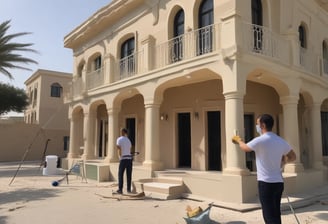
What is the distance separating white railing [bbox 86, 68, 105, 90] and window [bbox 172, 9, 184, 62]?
4.98 m

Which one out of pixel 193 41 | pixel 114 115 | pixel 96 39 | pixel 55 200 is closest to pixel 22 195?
pixel 55 200

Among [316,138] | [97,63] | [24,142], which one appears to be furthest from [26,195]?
[24,142]

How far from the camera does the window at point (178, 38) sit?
1041 cm

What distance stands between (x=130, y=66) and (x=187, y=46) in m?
3.66

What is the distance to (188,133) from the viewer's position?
38.1ft

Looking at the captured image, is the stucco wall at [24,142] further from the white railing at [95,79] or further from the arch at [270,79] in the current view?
the arch at [270,79]

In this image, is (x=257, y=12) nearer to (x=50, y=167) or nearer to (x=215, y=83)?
(x=215, y=83)

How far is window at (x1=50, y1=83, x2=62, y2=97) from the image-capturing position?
3184 centimetres

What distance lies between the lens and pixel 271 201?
13.0 feet

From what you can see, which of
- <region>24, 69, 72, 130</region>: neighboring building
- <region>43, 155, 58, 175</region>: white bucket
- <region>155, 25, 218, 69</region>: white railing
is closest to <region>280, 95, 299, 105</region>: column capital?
<region>155, 25, 218, 69</region>: white railing

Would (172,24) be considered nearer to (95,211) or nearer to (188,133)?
(188,133)

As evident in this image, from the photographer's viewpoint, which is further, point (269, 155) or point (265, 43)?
point (265, 43)

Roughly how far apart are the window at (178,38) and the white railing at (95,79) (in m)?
4.98

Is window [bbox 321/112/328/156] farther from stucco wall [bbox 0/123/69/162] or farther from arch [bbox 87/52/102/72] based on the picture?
stucco wall [bbox 0/123/69/162]
